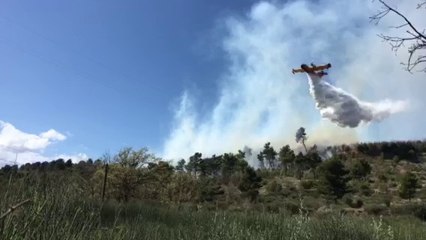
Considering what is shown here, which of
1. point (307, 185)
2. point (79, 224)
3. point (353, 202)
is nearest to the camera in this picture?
point (79, 224)

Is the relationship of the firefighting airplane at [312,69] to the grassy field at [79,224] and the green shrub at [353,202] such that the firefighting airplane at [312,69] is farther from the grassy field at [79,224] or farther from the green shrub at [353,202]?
the grassy field at [79,224]

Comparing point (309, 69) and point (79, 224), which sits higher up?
point (309, 69)

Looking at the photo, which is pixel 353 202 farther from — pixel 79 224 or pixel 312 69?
pixel 79 224

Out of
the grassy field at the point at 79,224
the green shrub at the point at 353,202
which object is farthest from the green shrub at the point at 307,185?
the grassy field at the point at 79,224

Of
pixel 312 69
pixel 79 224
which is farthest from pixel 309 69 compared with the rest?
pixel 79 224

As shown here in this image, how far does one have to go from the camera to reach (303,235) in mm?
9312

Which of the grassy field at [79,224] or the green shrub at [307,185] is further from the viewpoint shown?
the green shrub at [307,185]

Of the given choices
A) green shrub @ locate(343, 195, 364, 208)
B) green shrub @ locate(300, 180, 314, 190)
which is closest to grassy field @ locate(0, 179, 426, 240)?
green shrub @ locate(343, 195, 364, 208)

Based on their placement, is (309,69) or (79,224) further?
(309,69)

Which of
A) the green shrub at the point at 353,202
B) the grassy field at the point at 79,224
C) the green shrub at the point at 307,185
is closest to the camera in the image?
the grassy field at the point at 79,224

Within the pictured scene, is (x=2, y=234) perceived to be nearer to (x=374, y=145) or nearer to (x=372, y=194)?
(x=372, y=194)

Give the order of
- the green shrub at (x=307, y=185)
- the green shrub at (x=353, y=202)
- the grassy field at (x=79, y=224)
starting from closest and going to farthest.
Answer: the grassy field at (x=79, y=224) → the green shrub at (x=353, y=202) → the green shrub at (x=307, y=185)

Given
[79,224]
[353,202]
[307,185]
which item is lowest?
[79,224]

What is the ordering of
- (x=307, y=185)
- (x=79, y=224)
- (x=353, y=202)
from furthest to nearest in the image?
1. (x=307, y=185)
2. (x=353, y=202)
3. (x=79, y=224)
